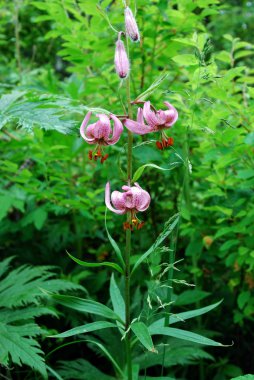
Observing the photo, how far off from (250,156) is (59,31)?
39.0 inches

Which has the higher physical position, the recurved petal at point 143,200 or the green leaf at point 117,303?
the recurved petal at point 143,200

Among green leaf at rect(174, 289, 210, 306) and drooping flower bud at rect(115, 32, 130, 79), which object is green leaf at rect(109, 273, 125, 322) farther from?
drooping flower bud at rect(115, 32, 130, 79)

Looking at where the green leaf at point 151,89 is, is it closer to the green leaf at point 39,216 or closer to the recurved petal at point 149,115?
the recurved petal at point 149,115

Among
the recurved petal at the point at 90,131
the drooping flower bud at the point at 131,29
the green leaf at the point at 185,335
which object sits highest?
the drooping flower bud at the point at 131,29

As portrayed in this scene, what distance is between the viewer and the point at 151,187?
2252 mm

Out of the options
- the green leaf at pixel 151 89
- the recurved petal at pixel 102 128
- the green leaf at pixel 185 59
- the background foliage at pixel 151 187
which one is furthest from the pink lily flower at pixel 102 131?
the green leaf at pixel 185 59

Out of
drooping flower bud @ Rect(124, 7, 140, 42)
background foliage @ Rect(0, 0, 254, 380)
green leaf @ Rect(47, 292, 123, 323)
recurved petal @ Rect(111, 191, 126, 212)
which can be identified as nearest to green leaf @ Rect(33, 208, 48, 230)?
background foliage @ Rect(0, 0, 254, 380)

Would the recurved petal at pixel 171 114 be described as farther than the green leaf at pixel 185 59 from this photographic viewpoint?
No

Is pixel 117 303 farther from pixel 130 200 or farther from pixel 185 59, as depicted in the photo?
pixel 185 59

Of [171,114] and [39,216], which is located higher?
[171,114]

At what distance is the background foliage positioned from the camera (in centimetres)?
156

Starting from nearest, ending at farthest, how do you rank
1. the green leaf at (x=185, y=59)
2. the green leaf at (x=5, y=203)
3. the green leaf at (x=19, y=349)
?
the green leaf at (x=19, y=349) < the green leaf at (x=185, y=59) < the green leaf at (x=5, y=203)

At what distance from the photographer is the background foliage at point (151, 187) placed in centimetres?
156

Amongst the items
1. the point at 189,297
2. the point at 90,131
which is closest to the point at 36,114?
the point at 90,131
